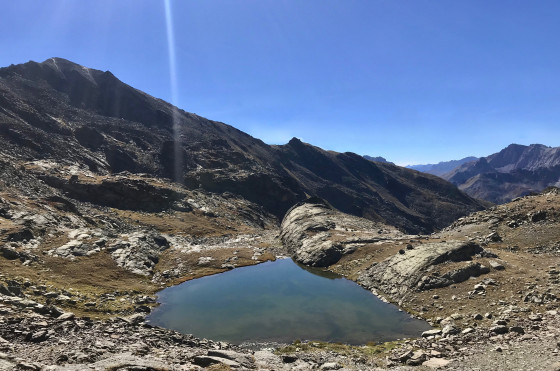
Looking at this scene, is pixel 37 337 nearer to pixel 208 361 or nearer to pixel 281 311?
pixel 208 361

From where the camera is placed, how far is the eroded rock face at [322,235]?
231ft

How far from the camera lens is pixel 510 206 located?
234ft

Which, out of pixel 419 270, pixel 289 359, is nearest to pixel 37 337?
pixel 289 359

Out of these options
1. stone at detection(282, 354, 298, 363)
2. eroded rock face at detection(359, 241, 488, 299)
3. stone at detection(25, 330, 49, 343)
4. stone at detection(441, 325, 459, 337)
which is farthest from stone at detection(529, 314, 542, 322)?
stone at detection(25, 330, 49, 343)

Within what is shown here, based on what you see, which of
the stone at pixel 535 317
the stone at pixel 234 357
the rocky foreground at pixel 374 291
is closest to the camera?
the rocky foreground at pixel 374 291

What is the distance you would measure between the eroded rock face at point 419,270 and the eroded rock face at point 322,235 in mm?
14414

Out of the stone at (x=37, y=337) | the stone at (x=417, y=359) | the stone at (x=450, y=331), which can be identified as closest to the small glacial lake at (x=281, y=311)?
the stone at (x=450, y=331)

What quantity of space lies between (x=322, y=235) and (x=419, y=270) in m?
34.8

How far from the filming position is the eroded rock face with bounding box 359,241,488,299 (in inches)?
1711

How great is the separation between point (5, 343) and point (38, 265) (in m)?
36.5

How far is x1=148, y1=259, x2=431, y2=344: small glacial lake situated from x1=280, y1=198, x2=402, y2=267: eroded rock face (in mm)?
8738

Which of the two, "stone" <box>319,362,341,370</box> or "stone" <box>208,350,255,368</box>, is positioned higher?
"stone" <box>208,350,255,368</box>

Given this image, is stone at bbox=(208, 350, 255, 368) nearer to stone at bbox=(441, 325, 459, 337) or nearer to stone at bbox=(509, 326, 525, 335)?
stone at bbox=(441, 325, 459, 337)

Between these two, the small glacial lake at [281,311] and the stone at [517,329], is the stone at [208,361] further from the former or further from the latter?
the stone at [517,329]
